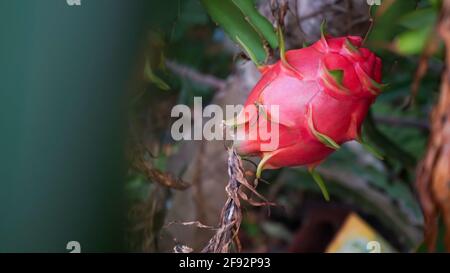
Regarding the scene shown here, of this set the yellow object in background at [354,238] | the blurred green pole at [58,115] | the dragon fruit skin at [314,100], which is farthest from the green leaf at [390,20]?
the yellow object in background at [354,238]

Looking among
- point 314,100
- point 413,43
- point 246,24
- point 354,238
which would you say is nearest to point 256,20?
point 246,24

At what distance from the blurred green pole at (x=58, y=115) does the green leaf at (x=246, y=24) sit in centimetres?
10

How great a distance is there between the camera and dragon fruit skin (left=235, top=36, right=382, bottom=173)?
24.9 inches

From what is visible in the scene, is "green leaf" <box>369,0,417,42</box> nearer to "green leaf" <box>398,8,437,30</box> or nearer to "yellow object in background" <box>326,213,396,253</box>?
"green leaf" <box>398,8,437,30</box>

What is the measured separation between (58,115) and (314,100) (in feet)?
0.80

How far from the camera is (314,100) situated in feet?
2.08

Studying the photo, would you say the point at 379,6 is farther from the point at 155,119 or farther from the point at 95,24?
the point at 155,119

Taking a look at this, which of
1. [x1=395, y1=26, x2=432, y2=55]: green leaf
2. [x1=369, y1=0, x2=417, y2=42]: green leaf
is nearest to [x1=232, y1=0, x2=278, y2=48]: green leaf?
[x1=369, y1=0, x2=417, y2=42]: green leaf

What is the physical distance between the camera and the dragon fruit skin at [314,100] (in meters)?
0.63

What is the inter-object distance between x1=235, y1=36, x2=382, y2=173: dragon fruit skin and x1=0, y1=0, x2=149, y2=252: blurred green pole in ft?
0.47

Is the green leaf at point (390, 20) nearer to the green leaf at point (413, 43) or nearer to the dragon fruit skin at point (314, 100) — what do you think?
the dragon fruit skin at point (314, 100)

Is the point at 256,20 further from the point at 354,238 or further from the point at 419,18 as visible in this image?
the point at 354,238

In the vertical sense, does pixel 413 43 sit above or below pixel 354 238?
above

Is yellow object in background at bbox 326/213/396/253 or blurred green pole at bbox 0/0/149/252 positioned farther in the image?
yellow object in background at bbox 326/213/396/253
